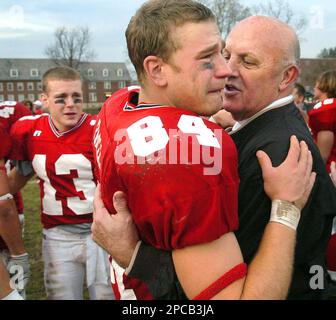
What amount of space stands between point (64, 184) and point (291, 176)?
2.44 m

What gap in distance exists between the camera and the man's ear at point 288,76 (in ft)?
6.76

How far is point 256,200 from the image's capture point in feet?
5.58

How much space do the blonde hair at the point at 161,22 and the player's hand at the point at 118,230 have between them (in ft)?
1.82

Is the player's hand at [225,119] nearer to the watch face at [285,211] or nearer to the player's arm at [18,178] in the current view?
the watch face at [285,211]

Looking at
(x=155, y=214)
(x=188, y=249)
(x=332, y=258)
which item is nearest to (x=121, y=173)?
(x=155, y=214)

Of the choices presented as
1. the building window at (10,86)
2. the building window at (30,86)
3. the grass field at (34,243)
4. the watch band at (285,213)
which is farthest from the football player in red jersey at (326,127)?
the building window at (30,86)

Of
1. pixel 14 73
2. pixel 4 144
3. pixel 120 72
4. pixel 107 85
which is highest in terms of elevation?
pixel 14 73

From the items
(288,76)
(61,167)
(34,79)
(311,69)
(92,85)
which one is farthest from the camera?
(34,79)

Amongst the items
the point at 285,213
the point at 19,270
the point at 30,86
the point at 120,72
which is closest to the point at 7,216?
the point at 19,270

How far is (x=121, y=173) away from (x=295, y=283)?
0.95 meters

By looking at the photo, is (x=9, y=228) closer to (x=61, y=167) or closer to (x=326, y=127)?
(x=61, y=167)

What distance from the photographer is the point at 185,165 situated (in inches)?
52.1

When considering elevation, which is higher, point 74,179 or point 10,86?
point 10,86

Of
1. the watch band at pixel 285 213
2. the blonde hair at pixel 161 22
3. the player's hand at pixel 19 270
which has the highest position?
the blonde hair at pixel 161 22
